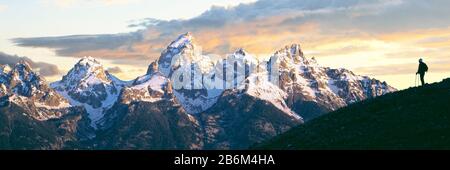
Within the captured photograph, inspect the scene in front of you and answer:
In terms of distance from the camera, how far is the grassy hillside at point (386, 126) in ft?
261

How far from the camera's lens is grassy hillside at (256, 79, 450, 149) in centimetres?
7968

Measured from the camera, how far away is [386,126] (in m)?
86.6
